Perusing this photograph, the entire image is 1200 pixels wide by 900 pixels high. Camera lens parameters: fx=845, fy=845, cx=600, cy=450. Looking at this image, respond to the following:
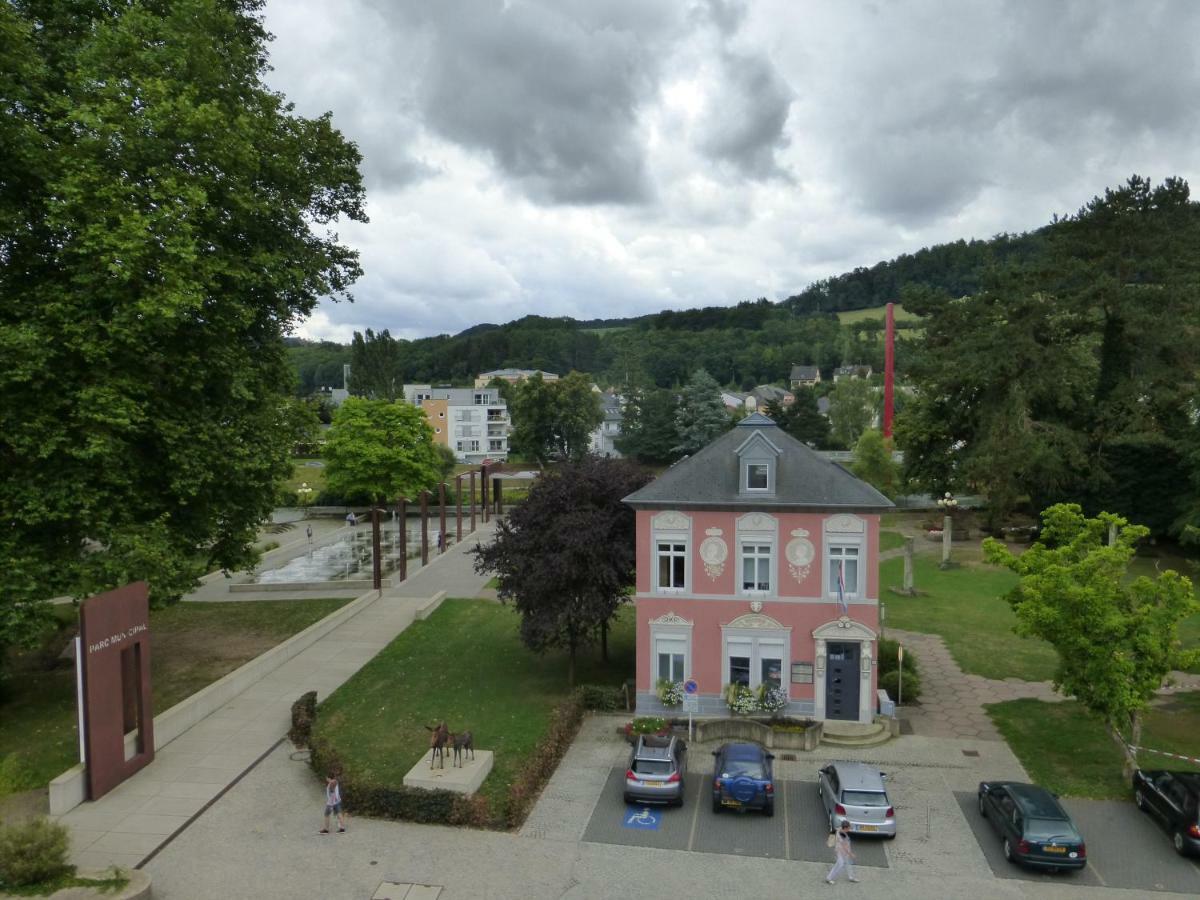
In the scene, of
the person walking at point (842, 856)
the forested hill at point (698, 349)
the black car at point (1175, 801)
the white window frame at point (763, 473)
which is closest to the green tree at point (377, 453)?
the white window frame at point (763, 473)

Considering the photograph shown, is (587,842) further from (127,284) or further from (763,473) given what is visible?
(127,284)

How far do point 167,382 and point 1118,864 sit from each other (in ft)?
A: 79.8

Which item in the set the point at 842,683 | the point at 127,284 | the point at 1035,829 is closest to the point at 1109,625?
the point at 1035,829

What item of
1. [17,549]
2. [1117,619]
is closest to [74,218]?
[17,549]

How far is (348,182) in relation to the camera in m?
26.8

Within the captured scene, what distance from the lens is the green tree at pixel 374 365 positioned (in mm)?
85500

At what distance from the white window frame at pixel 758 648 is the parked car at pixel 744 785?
13.9 ft

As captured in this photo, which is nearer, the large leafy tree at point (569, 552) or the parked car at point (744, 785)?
the parked car at point (744, 785)

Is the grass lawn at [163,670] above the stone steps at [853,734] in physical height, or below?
above

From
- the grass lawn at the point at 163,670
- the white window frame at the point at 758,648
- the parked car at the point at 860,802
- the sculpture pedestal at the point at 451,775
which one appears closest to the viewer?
the parked car at the point at 860,802

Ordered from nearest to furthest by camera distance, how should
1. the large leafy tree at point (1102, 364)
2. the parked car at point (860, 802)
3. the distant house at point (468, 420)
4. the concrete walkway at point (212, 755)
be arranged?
the concrete walkway at point (212, 755), the parked car at point (860, 802), the large leafy tree at point (1102, 364), the distant house at point (468, 420)

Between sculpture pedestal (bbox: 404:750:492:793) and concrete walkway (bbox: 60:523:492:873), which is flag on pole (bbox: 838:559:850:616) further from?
concrete walkway (bbox: 60:523:492:873)

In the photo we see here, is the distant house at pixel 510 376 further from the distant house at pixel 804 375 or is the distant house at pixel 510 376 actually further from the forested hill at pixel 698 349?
the distant house at pixel 804 375

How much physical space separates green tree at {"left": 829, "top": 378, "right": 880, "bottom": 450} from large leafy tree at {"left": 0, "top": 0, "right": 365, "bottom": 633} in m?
74.5
